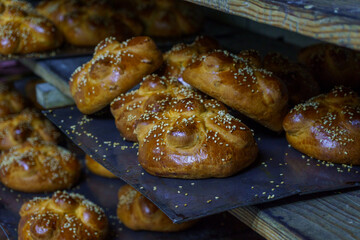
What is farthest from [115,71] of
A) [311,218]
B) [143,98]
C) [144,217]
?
[311,218]

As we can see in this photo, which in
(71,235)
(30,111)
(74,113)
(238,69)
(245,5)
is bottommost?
(30,111)

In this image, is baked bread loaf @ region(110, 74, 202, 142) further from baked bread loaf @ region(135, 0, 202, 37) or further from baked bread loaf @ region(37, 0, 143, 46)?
baked bread loaf @ region(135, 0, 202, 37)

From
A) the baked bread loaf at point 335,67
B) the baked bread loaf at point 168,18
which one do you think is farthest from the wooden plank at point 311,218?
the baked bread loaf at point 168,18

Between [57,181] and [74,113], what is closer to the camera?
[74,113]

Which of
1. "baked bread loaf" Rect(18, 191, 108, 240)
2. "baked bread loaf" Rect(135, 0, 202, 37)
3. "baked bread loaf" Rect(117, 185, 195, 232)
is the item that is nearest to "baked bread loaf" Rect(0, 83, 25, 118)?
"baked bread loaf" Rect(135, 0, 202, 37)

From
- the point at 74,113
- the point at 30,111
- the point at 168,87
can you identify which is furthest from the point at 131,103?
the point at 30,111

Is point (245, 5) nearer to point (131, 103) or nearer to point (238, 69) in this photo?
point (238, 69)
